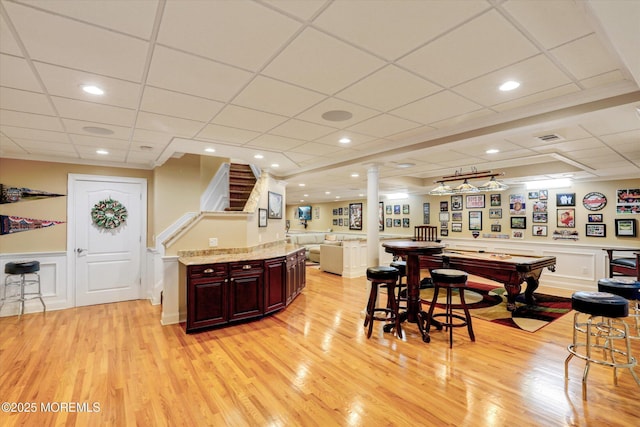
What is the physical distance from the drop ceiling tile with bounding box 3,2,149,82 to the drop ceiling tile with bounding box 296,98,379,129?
137 cm

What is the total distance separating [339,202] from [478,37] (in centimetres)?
1109

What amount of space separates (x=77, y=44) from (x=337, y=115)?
1974mm

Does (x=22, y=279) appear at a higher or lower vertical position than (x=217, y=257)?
lower

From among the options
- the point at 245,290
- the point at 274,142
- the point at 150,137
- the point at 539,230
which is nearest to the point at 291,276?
the point at 245,290

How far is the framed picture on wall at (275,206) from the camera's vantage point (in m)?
5.89

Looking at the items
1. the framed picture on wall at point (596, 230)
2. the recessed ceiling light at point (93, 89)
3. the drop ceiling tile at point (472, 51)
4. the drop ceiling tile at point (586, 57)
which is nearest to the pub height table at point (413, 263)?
the drop ceiling tile at point (472, 51)

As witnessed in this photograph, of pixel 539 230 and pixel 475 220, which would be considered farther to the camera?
Result: pixel 475 220

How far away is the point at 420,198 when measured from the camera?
9430mm

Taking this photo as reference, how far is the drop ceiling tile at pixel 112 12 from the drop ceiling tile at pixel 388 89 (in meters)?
1.38

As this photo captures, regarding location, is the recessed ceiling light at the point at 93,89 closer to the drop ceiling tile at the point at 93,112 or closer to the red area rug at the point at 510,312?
the drop ceiling tile at the point at 93,112

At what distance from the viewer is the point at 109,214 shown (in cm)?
529

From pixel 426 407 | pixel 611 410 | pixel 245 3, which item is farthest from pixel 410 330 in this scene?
pixel 245 3

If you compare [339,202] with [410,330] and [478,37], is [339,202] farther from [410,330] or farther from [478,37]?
[478,37]

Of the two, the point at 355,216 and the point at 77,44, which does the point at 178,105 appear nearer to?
the point at 77,44
